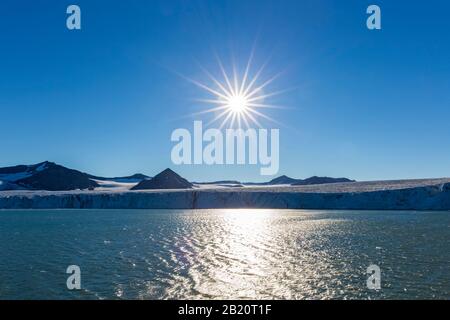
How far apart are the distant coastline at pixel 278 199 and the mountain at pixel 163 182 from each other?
58.7m

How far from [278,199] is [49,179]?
12644 centimetres

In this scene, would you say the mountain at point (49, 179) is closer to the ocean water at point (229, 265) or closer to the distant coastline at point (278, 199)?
the distant coastline at point (278, 199)

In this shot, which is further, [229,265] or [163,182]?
[163,182]

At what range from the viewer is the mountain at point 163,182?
6033 inches

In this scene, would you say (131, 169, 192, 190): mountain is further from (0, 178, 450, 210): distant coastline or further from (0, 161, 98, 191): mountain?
(0, 178, 450, 210): distant coastline

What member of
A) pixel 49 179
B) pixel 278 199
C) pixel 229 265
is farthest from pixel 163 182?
pixel 229 265

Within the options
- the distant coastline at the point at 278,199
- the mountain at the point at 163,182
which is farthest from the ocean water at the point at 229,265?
the mountain at the point at 163,182

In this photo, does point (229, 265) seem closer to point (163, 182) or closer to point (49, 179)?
point (163, 182)

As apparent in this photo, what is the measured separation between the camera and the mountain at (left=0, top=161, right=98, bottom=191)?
534 ft

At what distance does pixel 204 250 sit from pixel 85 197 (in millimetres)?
76048

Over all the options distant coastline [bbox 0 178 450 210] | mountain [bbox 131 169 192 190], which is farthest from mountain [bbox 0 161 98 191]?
distant coastline [bbox 0 178 450 210]

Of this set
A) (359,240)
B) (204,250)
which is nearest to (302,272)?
(204,250)

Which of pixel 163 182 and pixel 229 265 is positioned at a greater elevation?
pixel 163 182

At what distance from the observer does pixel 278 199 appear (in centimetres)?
8288
